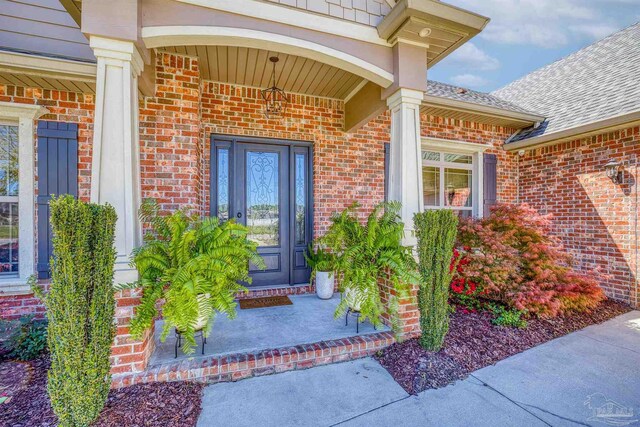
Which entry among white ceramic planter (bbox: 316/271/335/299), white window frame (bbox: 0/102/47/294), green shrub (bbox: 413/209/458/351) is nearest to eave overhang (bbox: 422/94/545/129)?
green shrub (bbox: 413/209/458/351)

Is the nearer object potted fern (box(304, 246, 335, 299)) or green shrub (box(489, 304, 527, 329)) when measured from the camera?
green shrub (box(489, 304, 527, 329))

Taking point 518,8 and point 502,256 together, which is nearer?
point 502,256

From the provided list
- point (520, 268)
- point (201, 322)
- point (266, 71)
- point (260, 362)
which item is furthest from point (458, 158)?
point (201, 322)

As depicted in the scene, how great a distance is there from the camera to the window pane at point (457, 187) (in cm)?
546

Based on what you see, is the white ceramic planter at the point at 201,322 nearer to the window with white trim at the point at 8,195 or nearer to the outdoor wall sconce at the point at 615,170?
the window with white trim at the point at 8,195

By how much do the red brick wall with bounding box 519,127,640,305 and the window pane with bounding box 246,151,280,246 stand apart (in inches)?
187

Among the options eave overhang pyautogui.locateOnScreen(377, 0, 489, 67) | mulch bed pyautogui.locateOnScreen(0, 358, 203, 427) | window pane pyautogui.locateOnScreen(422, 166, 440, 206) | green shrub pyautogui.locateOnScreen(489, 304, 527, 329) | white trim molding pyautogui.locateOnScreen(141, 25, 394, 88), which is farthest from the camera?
window pane pyautogui.locateOnScreen(422, 166, 440, 206)

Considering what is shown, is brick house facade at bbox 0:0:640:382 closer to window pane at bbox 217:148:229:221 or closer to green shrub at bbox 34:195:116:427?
window pane at bbox 217:148:229:221

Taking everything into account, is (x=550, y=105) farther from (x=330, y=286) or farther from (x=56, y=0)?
(x=56, y=0)

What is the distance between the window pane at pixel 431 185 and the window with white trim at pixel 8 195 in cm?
549

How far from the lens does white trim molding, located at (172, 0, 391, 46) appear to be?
8.18ft

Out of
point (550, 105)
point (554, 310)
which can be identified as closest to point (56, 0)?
point (554, 310)

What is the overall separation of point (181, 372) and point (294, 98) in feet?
11.7

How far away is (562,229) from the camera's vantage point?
17.2 feet
